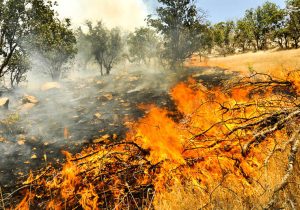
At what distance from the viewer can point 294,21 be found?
121 ft

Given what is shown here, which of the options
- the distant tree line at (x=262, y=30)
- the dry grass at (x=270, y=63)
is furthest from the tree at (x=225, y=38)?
the dry grass at (x=270, y=63)

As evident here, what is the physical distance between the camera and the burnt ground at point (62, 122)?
974 centimetres

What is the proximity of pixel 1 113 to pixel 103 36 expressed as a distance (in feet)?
69.3

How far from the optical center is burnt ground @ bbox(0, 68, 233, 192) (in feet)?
32.0

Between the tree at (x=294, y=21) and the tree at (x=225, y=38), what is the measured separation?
13333mm

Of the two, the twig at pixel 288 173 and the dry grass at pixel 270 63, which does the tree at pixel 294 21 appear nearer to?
the dry grass at pixel 270 63

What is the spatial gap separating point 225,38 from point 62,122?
42.3 meters

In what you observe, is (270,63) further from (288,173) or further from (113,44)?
(288,173)

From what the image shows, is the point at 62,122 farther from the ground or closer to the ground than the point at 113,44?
closer to the ground

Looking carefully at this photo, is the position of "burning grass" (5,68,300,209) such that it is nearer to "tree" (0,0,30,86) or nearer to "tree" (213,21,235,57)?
"tree" (0,0,30,86)

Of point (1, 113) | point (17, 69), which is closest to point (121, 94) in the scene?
point (1, 113)

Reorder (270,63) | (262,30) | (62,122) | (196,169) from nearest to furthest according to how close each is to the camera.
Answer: (196,169) < (62,122) < (270,63) < (262,30)

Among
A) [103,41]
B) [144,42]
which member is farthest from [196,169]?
[144,42]

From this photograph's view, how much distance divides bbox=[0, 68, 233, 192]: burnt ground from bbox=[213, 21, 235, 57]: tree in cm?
2758
